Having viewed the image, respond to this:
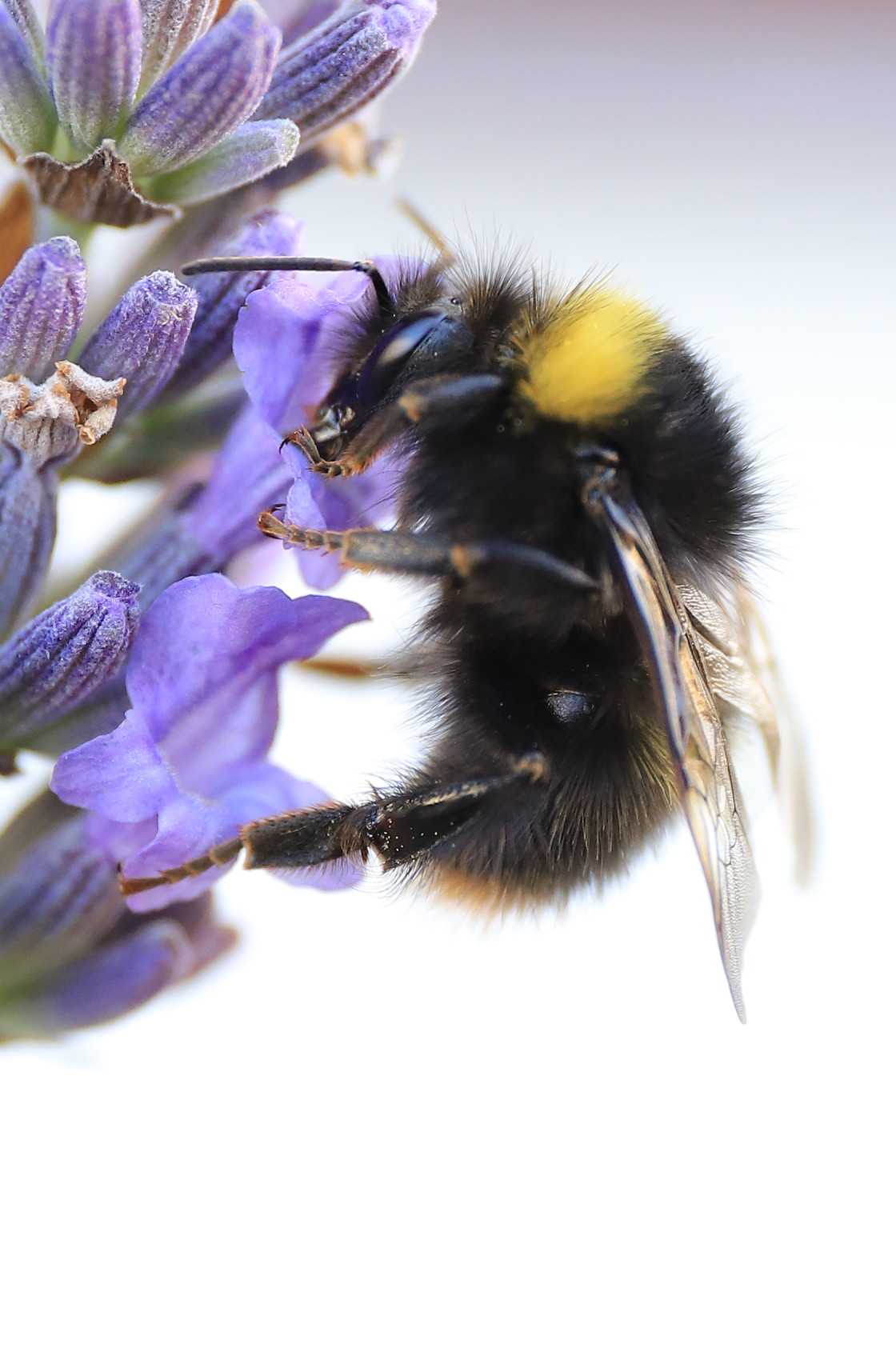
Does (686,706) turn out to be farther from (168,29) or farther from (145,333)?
(168,29)

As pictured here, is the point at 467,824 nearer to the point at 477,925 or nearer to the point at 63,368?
the point at 477,925

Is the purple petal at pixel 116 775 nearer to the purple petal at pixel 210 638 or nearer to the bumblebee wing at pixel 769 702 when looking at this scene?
the purple petal at pixel 210 638

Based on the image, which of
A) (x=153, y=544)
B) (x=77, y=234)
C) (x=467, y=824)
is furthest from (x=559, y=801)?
(x=77, y=234)

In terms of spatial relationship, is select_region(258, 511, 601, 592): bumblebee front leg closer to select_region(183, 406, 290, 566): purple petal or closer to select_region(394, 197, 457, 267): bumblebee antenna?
select_region(183, 406, 290, 566): purple petal

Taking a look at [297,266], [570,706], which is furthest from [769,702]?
[297,266]

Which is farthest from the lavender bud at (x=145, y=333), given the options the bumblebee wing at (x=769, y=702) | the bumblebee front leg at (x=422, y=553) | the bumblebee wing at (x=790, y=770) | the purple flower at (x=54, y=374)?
the bumblebee wing at (x=790, y=770)

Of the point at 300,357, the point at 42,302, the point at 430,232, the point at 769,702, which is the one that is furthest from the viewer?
the point at 769,702
